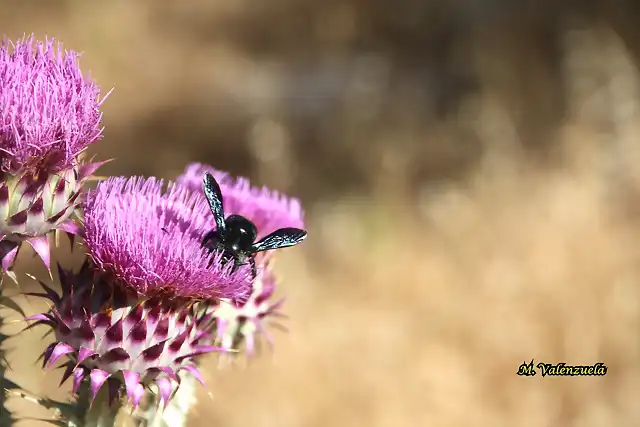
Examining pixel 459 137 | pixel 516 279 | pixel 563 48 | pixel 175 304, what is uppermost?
pixel 563 48

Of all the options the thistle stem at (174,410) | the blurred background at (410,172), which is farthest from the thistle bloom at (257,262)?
the blurred background at (410,172)

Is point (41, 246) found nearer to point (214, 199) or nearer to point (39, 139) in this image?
point (39, 139)

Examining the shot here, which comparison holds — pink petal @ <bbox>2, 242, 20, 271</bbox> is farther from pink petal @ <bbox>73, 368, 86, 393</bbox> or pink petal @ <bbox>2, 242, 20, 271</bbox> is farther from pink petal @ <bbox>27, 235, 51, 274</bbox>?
pink petal @ <bbox>73, 368, 86, 393</bbox>

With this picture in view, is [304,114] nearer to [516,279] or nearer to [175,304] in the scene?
[516,279]

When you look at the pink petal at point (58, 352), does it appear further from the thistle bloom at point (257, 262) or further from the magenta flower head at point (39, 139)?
the thistle bloom at point (257, 262)

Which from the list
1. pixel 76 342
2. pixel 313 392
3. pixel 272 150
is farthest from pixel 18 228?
pixel 272 150

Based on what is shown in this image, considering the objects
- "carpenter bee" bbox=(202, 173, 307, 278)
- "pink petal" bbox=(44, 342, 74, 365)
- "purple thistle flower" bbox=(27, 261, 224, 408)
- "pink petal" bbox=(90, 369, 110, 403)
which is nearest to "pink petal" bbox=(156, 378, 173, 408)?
"purple thistle flower" bbox=(27, 261, 224, 408)
